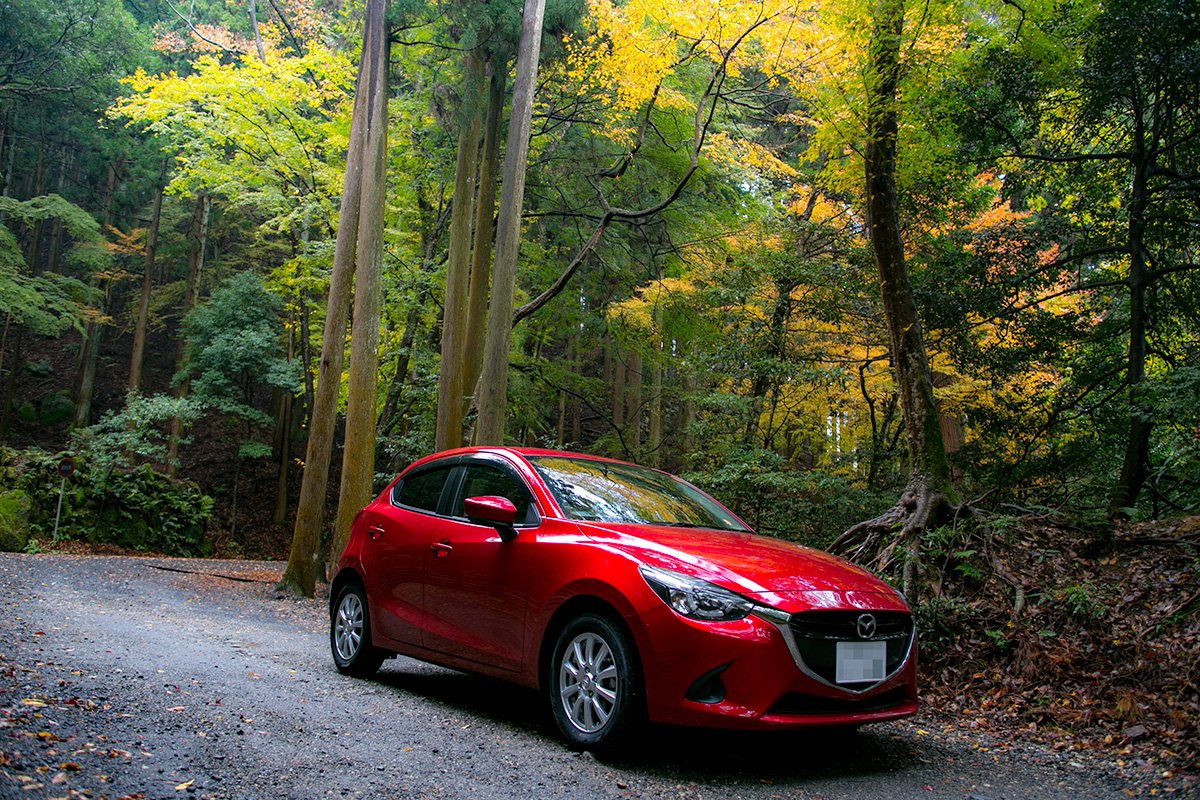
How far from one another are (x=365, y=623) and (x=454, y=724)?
4.96 ft

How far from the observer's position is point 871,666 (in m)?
3.98

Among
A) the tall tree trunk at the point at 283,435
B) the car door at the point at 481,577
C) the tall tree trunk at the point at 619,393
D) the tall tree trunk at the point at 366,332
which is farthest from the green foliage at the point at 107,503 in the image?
the car door at the point at 481,577

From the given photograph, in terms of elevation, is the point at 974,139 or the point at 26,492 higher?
the point at 974,139

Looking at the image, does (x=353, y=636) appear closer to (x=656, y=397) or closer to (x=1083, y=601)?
(x=1083, y=601)

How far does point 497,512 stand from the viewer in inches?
181

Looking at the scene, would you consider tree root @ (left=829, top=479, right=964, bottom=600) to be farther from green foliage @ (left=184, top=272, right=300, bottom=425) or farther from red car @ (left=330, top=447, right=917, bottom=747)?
green foliage @ (left=184, top=272, right=300, bottom=425)

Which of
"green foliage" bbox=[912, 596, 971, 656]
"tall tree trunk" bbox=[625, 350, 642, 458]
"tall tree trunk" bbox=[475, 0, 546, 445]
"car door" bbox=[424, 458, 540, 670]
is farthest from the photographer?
"tall tree trunk" bbox=[625, 350, 642, 458]

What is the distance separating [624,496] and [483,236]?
9574 mm

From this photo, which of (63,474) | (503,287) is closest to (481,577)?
(503,287)

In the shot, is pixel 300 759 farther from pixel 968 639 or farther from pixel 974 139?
pixel 974 139

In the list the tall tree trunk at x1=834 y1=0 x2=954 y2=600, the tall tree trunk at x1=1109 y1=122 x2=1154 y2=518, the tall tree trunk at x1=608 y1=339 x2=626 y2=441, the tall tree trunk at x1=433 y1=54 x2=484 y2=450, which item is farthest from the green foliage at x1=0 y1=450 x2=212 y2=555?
the tall tree trunk at x1=1109 y1=122 x2=1154 y2=518

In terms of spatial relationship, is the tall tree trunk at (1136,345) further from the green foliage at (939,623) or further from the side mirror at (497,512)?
the side mirror at (497,512)

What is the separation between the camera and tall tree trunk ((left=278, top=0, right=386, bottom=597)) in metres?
11.8

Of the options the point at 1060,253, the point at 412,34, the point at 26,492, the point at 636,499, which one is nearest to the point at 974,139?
the point at 1060,253
